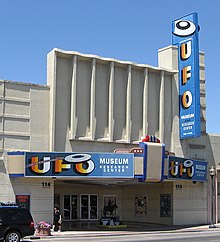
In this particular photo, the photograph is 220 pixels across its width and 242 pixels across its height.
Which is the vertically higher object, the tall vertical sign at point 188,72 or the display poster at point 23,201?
the tall vertical sign at point 188,72

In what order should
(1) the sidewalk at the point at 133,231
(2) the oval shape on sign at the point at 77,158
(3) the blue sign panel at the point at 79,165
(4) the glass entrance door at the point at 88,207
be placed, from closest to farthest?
(1) the sidewalk at the point at 133,231, (3) the blue sign panel at the point at 79,165, (2) the oval shape on sign at the point at 77,158, (4) the glass entrance door at the point at 88,207

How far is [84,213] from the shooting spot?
4484 centimetres

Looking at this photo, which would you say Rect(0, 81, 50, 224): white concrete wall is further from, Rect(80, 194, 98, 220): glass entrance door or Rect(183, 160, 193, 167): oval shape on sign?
Rect(183, 160, 193, 167): oval shape on sign

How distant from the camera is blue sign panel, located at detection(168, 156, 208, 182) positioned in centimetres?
3788

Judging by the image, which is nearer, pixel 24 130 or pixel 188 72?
pixel 24 130

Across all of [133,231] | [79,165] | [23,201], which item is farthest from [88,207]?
[79,165]

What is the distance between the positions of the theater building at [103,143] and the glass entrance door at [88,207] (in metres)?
0.08

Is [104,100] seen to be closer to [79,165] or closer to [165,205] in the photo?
[79,165]

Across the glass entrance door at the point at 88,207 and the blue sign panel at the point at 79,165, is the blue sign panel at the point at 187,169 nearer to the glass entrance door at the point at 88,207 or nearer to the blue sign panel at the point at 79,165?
the blue sign panel at the point at 79,165

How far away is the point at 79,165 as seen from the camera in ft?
112

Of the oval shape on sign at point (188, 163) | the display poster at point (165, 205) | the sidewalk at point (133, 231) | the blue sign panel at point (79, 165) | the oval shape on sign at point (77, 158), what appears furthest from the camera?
the display poster at point (165, 205)

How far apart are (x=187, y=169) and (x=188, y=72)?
285 inches

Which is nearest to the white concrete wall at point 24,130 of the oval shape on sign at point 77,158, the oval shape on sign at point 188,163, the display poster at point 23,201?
the display poster at point 23,201

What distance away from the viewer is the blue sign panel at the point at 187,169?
37881mm
